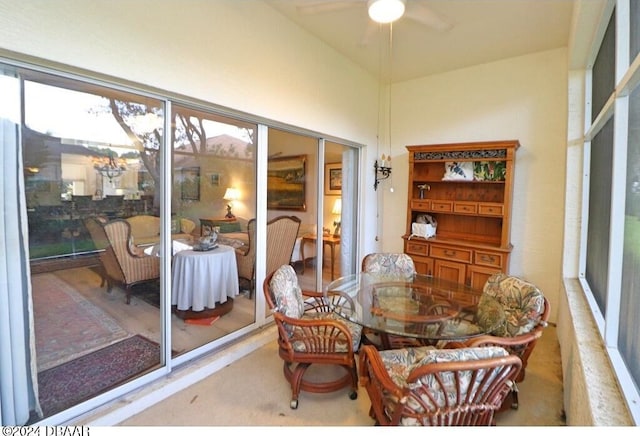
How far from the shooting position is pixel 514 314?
2090 mm

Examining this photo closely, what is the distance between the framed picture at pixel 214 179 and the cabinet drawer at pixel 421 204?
2.56 meters

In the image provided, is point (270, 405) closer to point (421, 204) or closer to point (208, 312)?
point (208, 312)

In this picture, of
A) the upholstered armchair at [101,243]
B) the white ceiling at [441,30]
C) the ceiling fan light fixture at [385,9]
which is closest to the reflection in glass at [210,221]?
the upholstered armchair at [101,243]

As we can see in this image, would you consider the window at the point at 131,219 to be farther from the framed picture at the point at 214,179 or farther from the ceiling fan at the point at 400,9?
the ceiling fan at the point at 400,9

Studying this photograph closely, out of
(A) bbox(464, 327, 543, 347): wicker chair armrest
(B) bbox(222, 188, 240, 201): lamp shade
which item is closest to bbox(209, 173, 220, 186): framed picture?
(B) bbox(222, 188, 240, 201): lamp shade

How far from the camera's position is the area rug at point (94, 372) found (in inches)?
73.9

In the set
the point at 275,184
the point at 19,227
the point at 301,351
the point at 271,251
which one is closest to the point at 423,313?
the point at 301,351

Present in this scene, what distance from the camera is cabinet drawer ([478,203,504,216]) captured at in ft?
11.4

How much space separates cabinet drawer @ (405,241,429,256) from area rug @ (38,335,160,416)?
3048mm

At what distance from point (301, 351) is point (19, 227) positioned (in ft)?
5.90

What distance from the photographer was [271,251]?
3.23m

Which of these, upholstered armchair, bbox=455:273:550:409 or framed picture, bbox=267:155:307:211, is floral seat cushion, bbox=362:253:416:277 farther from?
framed picture, bbox=267:155:307:211

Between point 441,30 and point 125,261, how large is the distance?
3.08 metres
